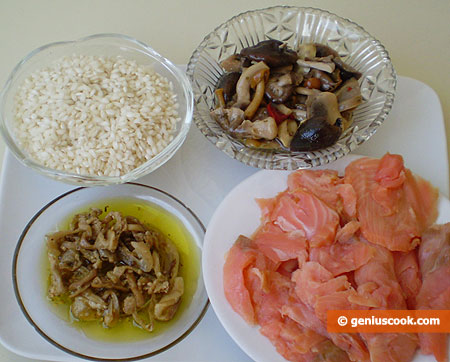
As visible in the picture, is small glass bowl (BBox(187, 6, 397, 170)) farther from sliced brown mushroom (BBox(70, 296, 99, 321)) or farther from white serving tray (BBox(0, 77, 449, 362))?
sliced brown mushroom (BBox(70, 296, 99, 321))

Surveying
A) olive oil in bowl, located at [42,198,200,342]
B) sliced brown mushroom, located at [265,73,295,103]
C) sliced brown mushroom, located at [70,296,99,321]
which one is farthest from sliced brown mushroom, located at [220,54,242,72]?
sliced brown mushroom, located at [70,296,99,321]

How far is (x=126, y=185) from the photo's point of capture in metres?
1.62

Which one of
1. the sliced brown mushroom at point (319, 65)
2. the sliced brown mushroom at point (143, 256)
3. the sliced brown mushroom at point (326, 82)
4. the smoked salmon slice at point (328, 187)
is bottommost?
the sliced brown mushroom at point (143, 256)

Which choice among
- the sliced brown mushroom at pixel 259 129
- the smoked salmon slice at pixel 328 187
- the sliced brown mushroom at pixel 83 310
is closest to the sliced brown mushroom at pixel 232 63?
the sliced brown mushroom at pixel 259 129

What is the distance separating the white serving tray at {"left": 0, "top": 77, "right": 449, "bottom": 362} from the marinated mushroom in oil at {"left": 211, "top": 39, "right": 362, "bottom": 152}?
0.59 ft

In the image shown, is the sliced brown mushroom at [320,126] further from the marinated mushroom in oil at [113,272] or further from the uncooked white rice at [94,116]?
the marinated mushroom in oil at [113,272]

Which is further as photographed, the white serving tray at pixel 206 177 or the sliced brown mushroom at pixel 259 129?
the sliced brown mushroom at pixel 259 129

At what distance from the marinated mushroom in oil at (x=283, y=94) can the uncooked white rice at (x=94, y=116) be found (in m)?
0.23

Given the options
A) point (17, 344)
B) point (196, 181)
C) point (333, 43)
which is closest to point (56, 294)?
point (17, 344)

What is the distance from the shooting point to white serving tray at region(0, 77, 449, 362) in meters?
1.42

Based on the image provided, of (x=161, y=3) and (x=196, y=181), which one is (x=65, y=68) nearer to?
(x=196, y=181)

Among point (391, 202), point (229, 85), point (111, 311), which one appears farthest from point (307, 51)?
point (111, 311)

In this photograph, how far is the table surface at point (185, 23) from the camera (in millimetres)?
2111

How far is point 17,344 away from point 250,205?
82cm
